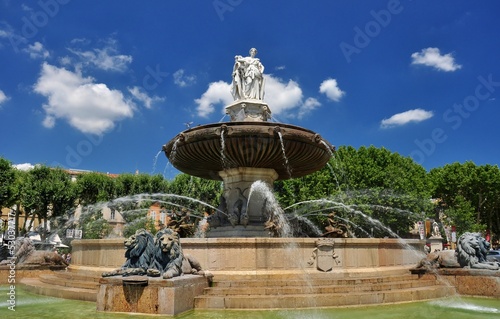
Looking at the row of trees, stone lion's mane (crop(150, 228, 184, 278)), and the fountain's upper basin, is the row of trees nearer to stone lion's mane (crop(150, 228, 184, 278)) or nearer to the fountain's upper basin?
the fountain's upper basin

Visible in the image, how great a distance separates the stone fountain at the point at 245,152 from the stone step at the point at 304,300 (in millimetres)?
4368

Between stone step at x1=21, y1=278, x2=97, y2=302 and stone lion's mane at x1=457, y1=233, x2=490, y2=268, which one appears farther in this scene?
stone lion's mane at x1=457, y1=233, x2=490, y2=268

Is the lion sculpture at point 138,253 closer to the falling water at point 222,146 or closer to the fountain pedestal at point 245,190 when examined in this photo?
the falling water at point 222,146

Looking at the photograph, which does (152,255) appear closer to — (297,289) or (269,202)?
(297,289)

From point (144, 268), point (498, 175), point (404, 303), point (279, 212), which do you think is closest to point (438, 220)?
point (498, 175)

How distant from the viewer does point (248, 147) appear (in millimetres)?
11094

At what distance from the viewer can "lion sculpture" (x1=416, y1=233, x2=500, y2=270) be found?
→ 32.3ft

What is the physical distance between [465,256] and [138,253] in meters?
7.74

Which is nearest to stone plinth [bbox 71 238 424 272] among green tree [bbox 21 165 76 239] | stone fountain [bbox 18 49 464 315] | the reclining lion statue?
stone fountain [bbox 18 49 464 315]

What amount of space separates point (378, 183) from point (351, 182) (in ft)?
6.92

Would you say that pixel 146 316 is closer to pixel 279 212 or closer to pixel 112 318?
pixel 112 318

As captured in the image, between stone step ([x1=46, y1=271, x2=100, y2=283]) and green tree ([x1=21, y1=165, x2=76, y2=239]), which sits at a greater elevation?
green tree ([x1=21, y1=165, x2=76, y2=239])

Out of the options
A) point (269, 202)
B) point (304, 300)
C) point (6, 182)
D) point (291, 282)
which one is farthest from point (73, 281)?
point (6, 182)

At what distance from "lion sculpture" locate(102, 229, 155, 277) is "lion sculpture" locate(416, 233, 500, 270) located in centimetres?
650
